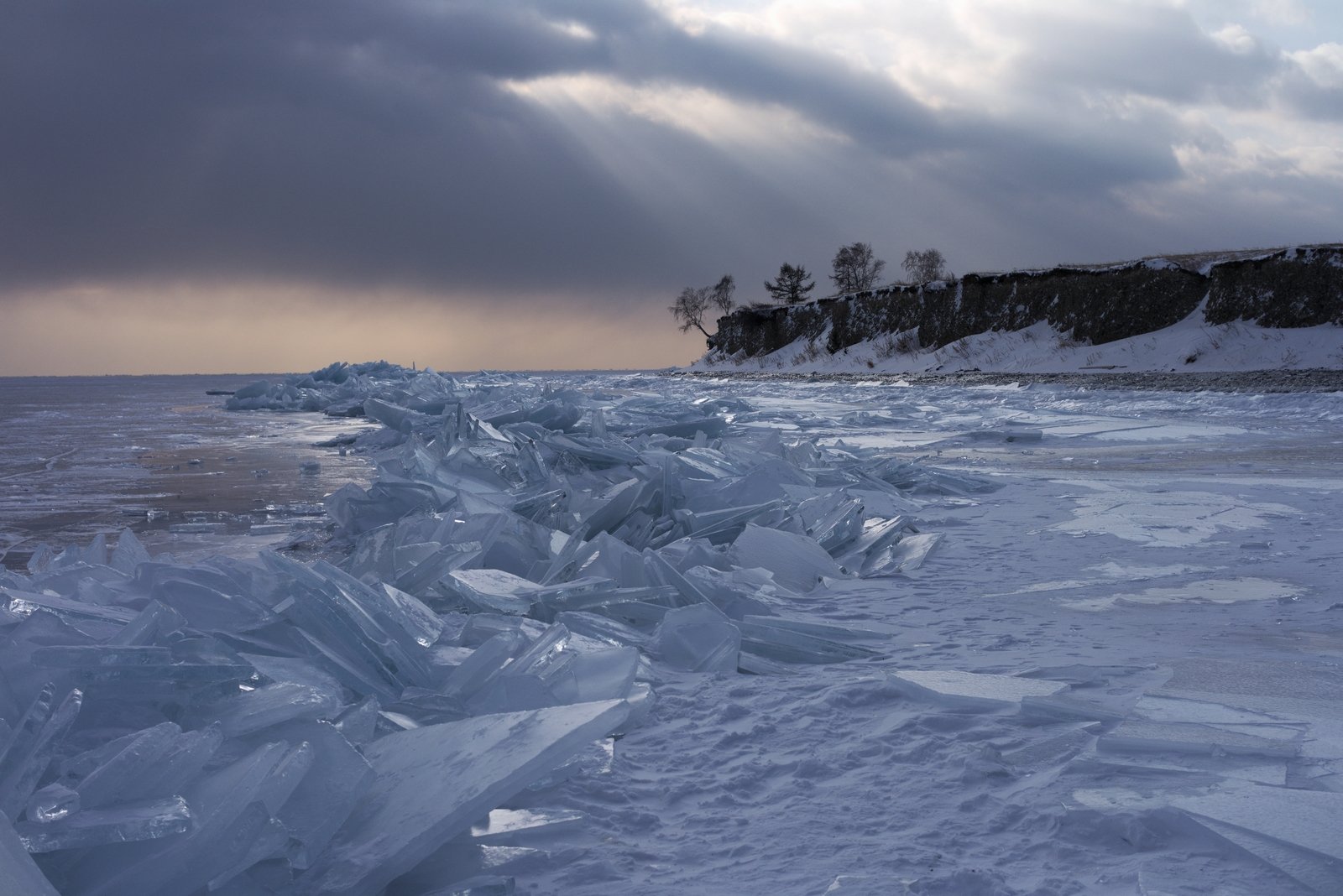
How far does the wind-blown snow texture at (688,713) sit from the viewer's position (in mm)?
1055

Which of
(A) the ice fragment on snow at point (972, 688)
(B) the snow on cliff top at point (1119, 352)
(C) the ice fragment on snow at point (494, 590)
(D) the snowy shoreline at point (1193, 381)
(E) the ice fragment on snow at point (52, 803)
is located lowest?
(A) the ice fragment on snow at point (972, 688)

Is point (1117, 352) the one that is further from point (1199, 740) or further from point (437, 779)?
point (437, 779)

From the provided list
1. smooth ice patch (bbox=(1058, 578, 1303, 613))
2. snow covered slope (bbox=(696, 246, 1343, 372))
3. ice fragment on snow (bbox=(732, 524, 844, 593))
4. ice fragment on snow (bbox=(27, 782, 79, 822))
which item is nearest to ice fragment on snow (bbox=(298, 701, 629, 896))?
ice fragment on snow (bbox=(27, 782, 79, 822))

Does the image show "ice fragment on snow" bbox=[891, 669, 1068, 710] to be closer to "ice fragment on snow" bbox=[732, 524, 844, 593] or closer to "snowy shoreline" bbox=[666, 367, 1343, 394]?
"ice fragment on snow" bbox=[732, 524, 844, 593]

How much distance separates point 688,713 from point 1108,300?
2196 centimetres

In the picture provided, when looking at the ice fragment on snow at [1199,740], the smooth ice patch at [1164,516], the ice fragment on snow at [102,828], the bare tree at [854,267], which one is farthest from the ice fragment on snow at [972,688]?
the bare tree at [854,267]

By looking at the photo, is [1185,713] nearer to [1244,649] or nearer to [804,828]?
[1244,649]

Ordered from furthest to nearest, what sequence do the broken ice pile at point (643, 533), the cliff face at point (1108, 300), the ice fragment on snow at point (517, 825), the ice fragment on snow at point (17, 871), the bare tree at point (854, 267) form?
the bare tree at point (854, 267) < the cliff face at point (1108, 300) < the broken ice pile at point (643, 533) < the ice fragment on snow at point (517, 825) < the ice fragment on snow at point (17, 871)

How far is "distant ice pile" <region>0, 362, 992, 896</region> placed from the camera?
1030 mm

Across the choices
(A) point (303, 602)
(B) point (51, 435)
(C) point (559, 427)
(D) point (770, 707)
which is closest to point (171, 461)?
(C) point (559, 427)

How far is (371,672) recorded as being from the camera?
161cm

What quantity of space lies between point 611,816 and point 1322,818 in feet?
2.86

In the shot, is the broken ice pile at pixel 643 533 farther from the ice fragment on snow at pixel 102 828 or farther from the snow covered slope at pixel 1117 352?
the snow covered slope at pixel 1117 352

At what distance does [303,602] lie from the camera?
170 centimetres
